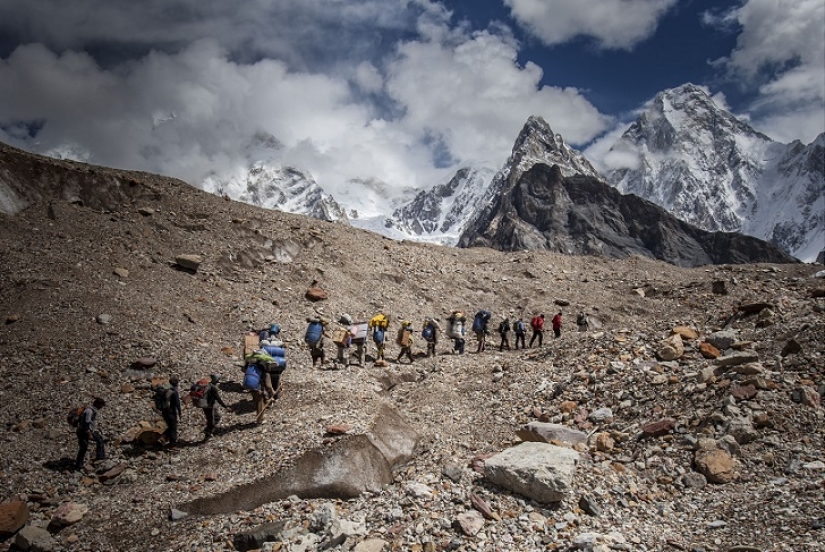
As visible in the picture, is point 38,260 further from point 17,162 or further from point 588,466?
point 588,466

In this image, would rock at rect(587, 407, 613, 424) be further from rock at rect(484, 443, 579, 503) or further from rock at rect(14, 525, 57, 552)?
rock at rect(14, 525, 57, 552)

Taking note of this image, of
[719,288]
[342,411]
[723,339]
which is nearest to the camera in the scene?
[342,411]

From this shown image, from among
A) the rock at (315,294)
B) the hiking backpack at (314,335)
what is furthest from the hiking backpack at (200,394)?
the rock at (315,294)

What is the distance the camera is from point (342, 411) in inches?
480

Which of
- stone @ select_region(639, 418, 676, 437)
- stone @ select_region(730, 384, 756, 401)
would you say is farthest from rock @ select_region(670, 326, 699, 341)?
stone @ select_region(639, 418, 676, 437)

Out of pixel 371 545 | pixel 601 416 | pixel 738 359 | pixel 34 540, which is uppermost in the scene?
pixel 738 359

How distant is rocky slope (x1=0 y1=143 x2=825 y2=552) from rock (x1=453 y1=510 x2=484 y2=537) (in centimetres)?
3

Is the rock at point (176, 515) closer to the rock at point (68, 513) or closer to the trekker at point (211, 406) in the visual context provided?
A: the rock at point (68, 513)

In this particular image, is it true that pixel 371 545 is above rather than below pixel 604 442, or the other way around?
below

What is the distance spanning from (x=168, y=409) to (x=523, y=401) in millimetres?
9847

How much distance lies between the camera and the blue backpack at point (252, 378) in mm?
12508

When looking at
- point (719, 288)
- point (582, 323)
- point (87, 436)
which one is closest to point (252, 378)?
point (87, 436)

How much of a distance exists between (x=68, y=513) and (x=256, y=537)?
14.9ft

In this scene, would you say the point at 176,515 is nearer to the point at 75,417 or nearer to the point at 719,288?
the point at 75,417
